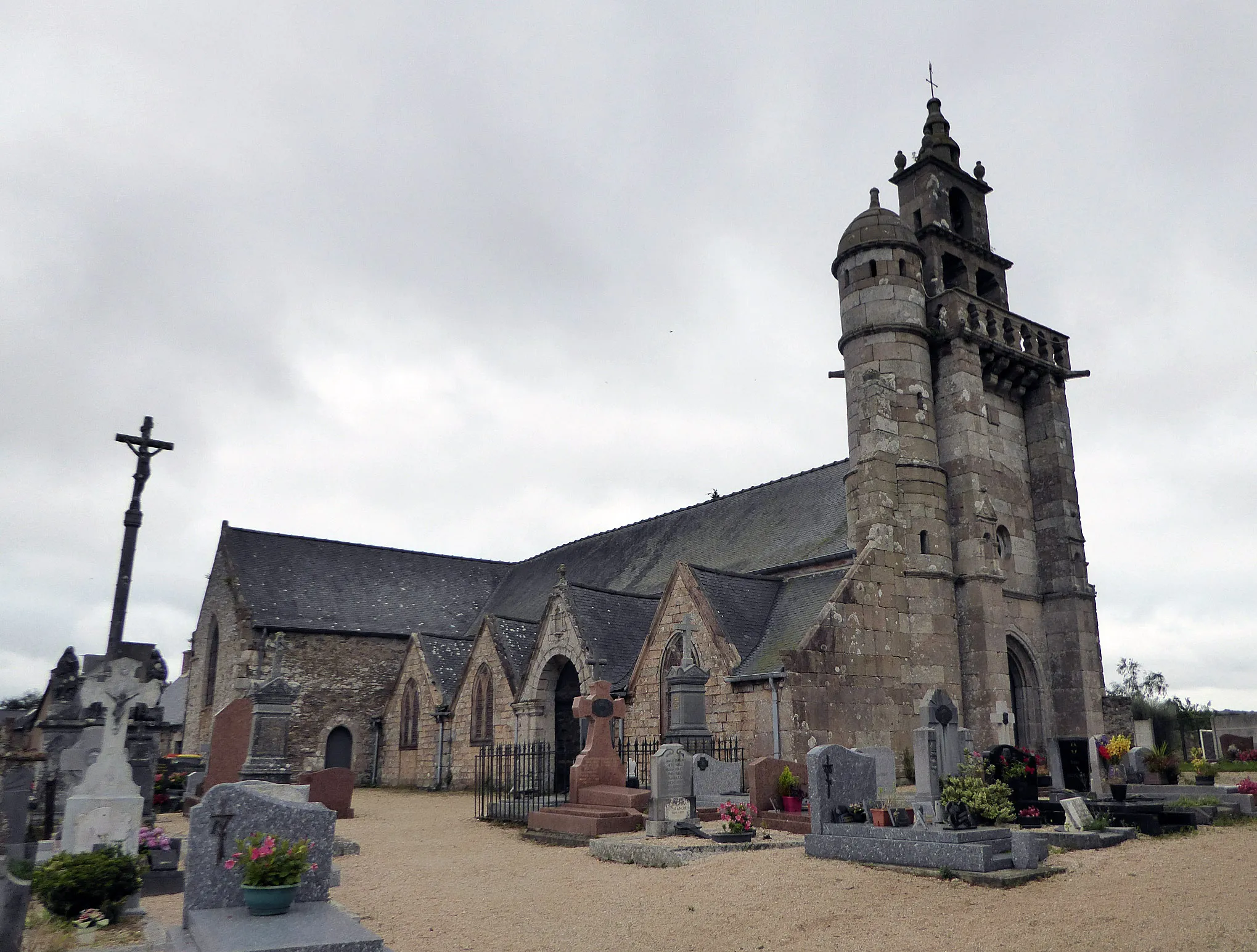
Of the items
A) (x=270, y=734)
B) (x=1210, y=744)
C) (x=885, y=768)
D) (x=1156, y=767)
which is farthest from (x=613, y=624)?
(x=1210, y=744)

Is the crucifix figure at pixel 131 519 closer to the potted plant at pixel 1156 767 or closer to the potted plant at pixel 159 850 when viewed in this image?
the potted plant at pixel 159 850

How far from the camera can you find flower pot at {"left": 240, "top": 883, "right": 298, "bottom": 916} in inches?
272

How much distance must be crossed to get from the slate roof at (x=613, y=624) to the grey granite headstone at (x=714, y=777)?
20.7ft

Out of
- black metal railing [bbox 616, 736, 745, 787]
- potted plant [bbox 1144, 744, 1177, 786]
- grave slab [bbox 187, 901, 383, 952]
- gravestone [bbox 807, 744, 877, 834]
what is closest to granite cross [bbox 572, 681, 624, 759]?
black metal railing [bbox 616, 736, 745, 787]

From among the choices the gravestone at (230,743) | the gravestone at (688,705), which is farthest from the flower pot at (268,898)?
the gravestone at (230,743)

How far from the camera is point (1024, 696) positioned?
22297 mm

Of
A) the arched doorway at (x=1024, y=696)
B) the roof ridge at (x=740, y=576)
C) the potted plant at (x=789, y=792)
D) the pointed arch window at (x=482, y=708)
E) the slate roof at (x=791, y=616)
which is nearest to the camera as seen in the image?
the potted plant at (x=789, y=792)

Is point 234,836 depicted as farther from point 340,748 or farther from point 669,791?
point 340,748

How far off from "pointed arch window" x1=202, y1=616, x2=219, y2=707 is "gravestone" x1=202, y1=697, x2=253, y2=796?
16439 millimetres

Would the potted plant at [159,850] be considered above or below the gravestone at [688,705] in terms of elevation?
below

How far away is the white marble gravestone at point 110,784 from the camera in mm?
9352

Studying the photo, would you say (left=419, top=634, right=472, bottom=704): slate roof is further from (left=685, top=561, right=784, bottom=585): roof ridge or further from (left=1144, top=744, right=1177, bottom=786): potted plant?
(left=1144, top=744, right=1177, bottom=786): potted plant

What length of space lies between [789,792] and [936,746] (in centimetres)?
311

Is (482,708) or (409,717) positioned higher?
(482,708)
